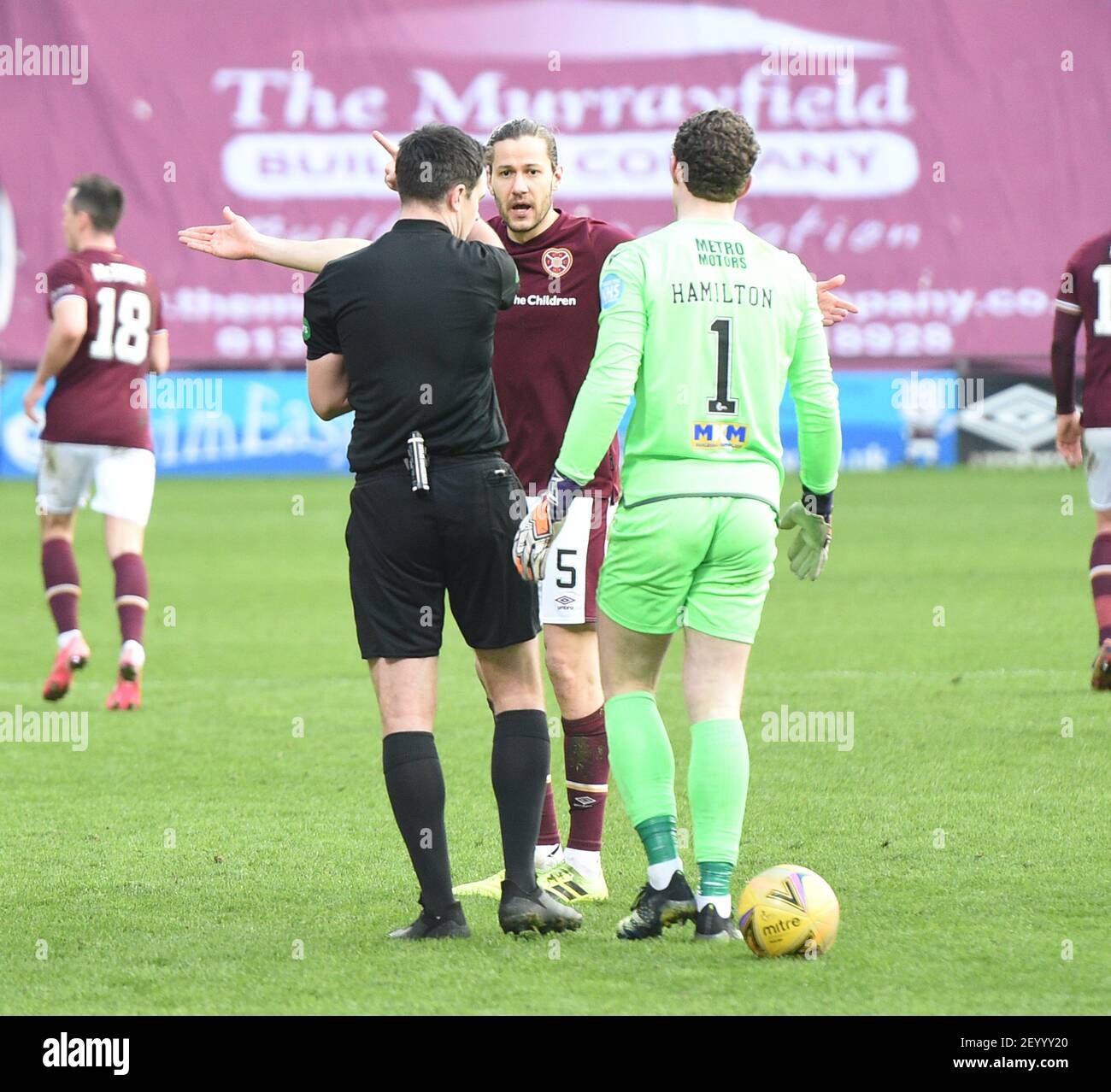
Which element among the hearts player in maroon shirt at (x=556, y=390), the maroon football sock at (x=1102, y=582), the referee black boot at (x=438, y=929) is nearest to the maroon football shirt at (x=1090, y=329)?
the maroon football sock at (x=1102, y=582)

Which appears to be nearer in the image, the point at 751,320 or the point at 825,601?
the point at 751,320

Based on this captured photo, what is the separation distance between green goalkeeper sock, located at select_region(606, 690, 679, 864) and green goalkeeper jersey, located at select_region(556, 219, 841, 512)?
1.65ft

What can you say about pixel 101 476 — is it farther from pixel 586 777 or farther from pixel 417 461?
pixel 417 461

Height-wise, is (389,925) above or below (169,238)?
below

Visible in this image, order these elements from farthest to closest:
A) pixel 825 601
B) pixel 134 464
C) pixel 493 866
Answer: pixel 825 601 < pixel 134 464 < pixel 493 866

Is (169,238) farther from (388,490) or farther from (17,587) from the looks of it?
(388,490)

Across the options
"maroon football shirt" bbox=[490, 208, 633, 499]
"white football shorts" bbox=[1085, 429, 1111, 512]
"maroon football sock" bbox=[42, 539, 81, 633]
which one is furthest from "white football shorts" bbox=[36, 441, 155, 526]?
"white football shorts" bbox=[1085, 429, 1111, 512]

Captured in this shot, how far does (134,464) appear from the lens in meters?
9.05

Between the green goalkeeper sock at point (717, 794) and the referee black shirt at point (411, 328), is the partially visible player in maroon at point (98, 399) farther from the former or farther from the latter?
the green goalkeeper sock at point (717, 794)

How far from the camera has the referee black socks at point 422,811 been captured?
4.57m

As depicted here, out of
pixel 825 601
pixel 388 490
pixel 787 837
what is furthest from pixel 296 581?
pixel 388 490

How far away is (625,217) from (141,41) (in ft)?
21.9

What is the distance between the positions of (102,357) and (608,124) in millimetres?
16143

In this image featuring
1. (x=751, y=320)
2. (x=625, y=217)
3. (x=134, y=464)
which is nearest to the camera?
(x=751, y=320)
